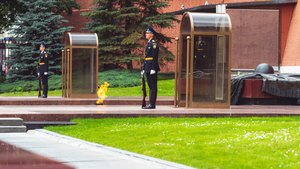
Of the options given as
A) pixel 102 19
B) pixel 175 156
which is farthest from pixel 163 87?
pixel 175 156

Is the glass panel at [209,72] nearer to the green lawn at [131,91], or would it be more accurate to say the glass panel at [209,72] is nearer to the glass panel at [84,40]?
the glass panel at [84,40]

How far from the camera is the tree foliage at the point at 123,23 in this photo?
132ft

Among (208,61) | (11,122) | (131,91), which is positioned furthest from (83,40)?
(11,122)

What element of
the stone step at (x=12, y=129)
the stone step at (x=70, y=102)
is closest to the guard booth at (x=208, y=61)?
the stone step at (x=70, y=102)

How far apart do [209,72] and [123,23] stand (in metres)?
22.0

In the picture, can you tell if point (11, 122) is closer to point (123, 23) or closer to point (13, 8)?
point (123, 23)

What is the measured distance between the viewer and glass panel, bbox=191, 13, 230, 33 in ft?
68.2

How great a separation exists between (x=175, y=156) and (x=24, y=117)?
6.66 meters

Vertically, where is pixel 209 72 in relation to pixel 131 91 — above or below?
above

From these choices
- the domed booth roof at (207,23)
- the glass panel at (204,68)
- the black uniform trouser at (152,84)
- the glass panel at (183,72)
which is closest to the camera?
the black uniform trouser at (152,84)

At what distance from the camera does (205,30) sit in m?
20.8

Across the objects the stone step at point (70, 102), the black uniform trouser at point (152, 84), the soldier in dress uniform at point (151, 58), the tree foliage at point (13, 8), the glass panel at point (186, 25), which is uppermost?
the tree foliage at point (13, 8)

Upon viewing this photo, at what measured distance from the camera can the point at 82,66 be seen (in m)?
28.2

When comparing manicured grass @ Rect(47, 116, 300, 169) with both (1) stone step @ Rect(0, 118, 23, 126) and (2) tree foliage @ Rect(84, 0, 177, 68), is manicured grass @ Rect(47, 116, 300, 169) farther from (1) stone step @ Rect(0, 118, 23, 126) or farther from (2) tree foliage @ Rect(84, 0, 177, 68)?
(2) tree foliage @ Rect(84, 0, 177, 68)
